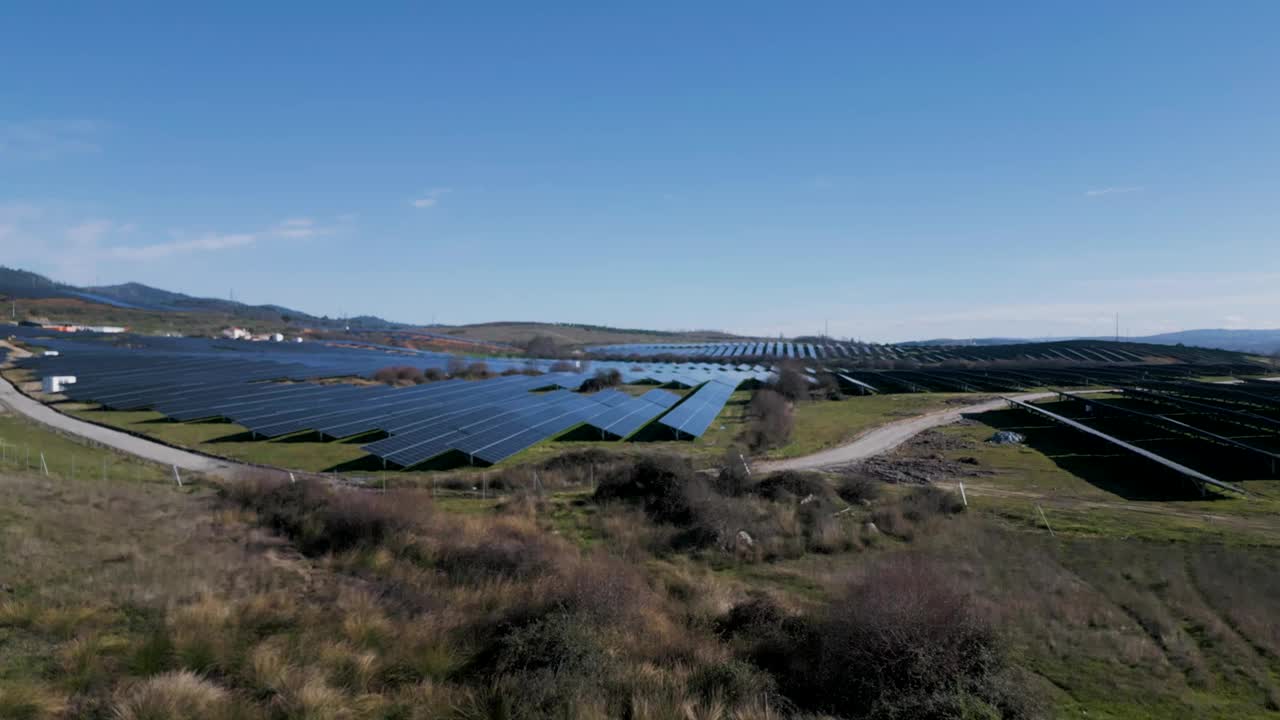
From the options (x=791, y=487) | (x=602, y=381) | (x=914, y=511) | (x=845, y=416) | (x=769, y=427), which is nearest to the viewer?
(x=914, y=511)

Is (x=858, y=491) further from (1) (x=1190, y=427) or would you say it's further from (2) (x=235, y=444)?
(1) (x=1190, y=427)

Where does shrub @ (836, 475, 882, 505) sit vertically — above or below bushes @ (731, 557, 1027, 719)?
below

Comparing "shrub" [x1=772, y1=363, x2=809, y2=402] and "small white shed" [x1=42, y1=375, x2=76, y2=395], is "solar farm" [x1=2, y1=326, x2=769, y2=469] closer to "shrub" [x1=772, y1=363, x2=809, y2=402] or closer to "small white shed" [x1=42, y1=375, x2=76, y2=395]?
"small white shed" [x1=42, y1=375, x2=76, y2=395]

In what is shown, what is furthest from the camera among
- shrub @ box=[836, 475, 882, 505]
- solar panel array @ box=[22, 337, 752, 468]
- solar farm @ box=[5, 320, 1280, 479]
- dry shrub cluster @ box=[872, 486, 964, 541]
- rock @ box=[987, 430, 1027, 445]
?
rock @ box=[987, 430, 1027, 445]

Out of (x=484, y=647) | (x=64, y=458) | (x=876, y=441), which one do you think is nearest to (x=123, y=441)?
(x=64, y=458)

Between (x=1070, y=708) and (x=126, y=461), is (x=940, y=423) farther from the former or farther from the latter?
(x=126, y=461)

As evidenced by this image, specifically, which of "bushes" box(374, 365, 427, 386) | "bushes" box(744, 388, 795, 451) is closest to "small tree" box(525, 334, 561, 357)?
"bushes" box(374, 365, 427, 386)

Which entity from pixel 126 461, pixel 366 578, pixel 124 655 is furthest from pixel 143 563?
pixel 126 461
